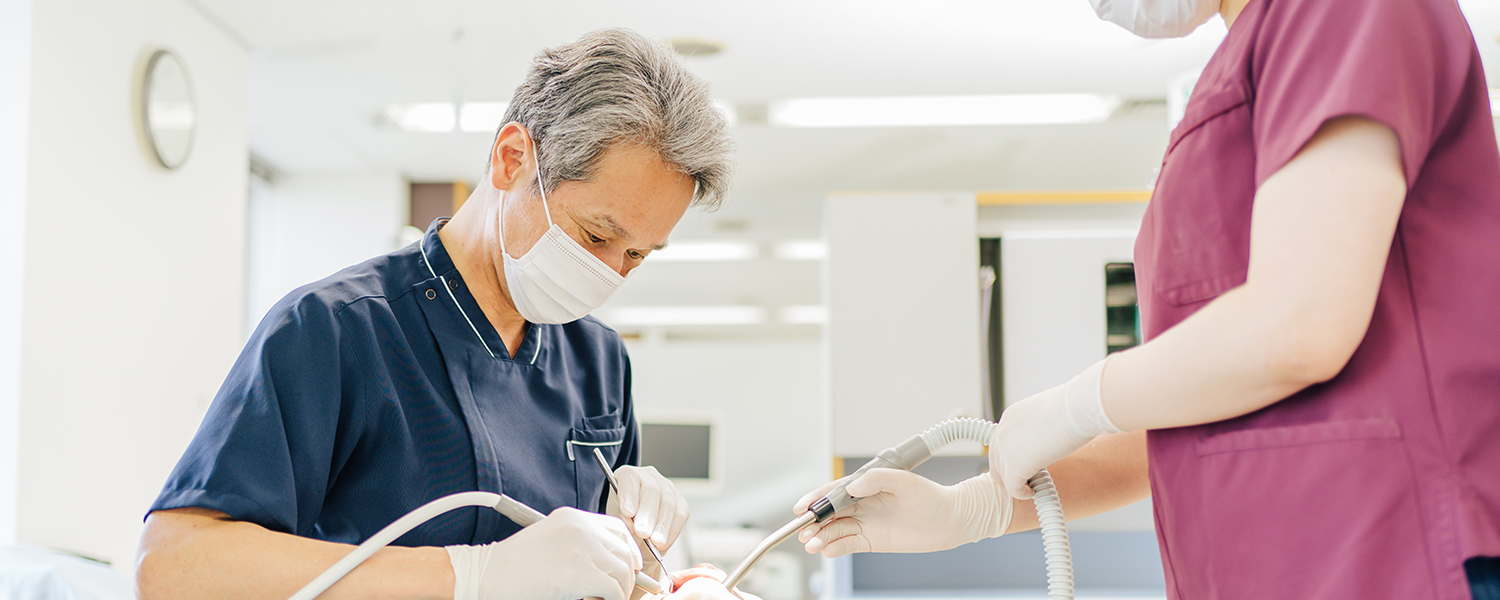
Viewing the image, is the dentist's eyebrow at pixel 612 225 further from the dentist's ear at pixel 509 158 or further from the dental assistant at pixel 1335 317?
the dental assistant at pixel 1335 317

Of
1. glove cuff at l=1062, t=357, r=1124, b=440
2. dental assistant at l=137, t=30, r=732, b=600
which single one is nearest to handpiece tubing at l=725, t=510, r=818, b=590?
dental assistant at l=137, t=30, r=732, b=600

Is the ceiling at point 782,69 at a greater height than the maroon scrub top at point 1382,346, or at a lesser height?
greater

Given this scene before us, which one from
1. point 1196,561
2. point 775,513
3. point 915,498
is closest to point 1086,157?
point 775,513

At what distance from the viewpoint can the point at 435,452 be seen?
100 centimetres

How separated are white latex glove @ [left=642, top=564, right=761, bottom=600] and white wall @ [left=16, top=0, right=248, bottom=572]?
5.81 ft

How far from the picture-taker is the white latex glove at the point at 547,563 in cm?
92

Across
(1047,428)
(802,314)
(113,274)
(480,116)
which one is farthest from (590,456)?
(802,314)

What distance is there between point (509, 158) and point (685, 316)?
7.41 m

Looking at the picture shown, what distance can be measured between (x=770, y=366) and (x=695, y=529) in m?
1.00

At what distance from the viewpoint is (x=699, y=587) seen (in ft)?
3.53

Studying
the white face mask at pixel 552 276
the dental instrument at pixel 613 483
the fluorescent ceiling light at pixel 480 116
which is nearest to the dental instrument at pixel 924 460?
the dental instrument at pixel 613 483

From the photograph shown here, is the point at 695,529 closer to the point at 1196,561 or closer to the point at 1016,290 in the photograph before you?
the point at 1016,290

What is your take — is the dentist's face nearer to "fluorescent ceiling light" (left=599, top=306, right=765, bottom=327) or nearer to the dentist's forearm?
the dentist's forearm

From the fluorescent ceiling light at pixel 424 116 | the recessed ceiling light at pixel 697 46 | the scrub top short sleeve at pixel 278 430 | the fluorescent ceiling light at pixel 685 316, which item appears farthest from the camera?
the fluorescent ceiling light at pixel 685 316
